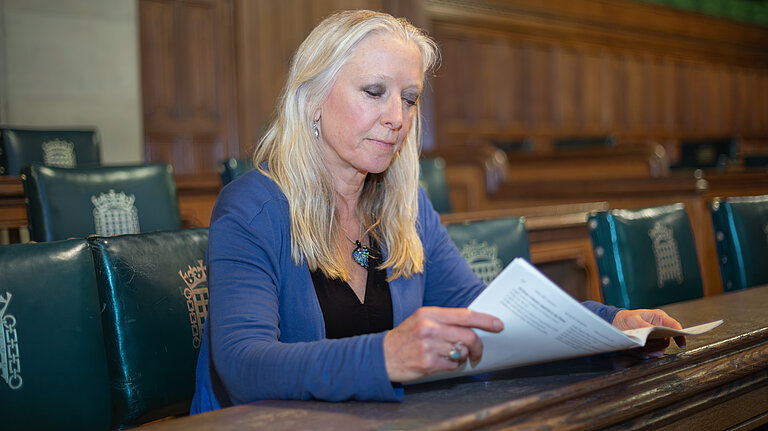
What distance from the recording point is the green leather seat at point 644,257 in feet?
6.70

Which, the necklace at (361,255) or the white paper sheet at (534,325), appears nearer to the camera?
the white paper sheet at (534,325)

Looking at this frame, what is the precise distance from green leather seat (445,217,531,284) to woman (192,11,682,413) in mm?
512

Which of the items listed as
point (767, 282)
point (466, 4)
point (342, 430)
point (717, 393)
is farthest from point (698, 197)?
point (466, 4)

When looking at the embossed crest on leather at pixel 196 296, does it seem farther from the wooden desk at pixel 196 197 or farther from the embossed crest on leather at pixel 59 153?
the embossed crest on leather at pixel 59 153

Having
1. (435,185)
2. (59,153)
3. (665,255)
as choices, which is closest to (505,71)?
(435,185)

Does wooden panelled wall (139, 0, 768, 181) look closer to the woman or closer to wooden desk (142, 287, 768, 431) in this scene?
the woman

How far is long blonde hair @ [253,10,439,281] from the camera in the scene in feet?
4.43

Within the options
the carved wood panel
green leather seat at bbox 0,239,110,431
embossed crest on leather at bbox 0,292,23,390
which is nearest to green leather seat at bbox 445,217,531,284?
green leather seat at bbox 0,239,110,431

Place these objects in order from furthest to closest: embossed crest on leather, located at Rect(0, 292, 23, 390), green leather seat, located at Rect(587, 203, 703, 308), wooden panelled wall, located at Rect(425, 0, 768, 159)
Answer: wooden panelled wall, located at Rect(425, 0, 768, 159), green leather seat, located at Rect(587, 203, 703, 308), embossed crest on leather, located at Rect(0, 292, 23, 390)

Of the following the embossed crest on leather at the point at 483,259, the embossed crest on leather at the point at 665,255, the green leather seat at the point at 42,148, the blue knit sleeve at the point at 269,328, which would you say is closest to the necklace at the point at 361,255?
the blue knit sleeve at the point at 269,328

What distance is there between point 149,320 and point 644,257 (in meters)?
1.34

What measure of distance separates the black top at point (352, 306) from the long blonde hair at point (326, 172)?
0.02m

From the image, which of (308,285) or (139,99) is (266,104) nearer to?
(139,99)

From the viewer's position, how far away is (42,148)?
3674 millimetres
